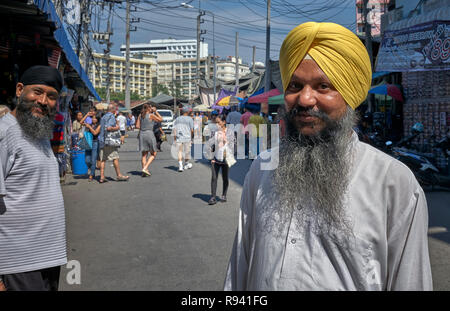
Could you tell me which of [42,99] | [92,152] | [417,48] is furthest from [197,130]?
[42,99]

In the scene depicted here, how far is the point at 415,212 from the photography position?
1439 mm

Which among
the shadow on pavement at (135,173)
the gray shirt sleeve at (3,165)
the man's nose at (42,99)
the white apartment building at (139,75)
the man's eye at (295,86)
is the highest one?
the white apartment building at (139,75)

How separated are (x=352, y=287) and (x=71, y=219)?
20.9 ft

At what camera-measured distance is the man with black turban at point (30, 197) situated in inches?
93.7

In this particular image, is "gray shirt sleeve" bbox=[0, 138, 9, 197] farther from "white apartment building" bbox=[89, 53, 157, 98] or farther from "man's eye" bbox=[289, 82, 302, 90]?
"white apartment building" bbox=[89, 53, 157, 98]

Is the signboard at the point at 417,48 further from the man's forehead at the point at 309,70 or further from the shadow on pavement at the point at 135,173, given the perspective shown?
the man's forehead at the point at 309,70

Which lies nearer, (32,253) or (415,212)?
(415,212)

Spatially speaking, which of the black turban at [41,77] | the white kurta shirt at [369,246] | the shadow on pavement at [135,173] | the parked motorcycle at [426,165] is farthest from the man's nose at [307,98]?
the shadow on pavement at [135,173]

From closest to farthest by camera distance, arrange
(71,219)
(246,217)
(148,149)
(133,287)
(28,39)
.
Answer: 1. (246,217)
2. (133,287)
3. (71,219)
4. (28,39)
5. (148,149)

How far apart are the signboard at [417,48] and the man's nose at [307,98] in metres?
10.4

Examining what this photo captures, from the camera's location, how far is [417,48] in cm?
1141

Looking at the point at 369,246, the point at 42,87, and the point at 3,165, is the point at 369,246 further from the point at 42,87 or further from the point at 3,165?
the point at 42,87
